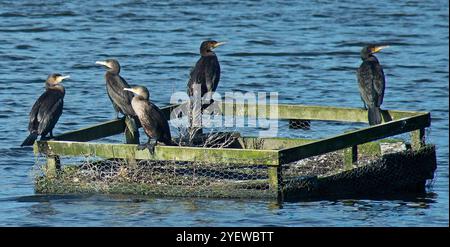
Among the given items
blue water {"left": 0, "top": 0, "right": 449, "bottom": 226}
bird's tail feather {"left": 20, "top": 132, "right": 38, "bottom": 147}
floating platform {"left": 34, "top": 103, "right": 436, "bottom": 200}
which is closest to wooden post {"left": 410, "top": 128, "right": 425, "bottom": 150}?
floating platform {"left": 34, "top": 103, "right": 436, "bottom": 200}

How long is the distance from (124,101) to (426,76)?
11081 millimetres

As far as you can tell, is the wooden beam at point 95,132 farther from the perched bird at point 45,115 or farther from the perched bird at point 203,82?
the perched bird at point 203,82

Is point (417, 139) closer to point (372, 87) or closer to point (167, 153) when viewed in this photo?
point (372, 87)

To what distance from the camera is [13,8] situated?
32.2 m

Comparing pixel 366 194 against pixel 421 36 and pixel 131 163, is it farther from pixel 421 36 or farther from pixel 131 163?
pixel 421 36

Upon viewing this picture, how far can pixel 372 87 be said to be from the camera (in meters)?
15.6

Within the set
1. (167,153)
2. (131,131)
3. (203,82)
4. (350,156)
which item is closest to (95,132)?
(131,131)

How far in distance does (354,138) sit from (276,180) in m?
1.12

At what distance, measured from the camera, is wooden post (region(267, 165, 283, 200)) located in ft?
42.9

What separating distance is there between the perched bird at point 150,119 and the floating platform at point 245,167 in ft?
0.85

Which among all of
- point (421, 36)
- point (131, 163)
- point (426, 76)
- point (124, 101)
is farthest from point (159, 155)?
point (421, 36)

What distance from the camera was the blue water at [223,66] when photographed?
523 inches

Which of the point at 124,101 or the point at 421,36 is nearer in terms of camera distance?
the point at 124,101

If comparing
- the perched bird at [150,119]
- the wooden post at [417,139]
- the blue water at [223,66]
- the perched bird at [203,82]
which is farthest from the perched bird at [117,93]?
the wooden post at [417,139]
